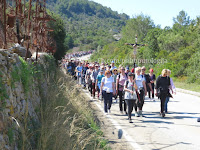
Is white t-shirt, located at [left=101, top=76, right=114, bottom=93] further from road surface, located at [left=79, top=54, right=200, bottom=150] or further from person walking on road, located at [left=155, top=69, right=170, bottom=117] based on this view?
person walking on road, located at [left=155, top=69, right=170, bottom=117]

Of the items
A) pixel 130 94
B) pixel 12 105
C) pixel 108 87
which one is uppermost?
pixel 12 105

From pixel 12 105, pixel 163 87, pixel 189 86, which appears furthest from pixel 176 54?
pixel 12 105

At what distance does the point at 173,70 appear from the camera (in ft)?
97.2

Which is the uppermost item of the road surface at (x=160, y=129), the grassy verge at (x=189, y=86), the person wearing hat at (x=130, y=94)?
the person wearing hat at (x=130, y=94)

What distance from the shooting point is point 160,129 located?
7578mm

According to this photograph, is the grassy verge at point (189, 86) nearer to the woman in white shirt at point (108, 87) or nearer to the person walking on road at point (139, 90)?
the person walking on road at point (139, 90)

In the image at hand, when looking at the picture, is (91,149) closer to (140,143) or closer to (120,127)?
(140,143)

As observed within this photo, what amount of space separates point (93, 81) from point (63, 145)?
866cm

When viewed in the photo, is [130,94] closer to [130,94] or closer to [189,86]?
[130,94]

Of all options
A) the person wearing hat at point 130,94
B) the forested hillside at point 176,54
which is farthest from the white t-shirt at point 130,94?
the forested hillside at point 176,54

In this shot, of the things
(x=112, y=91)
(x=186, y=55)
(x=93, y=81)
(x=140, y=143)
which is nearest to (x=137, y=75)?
(x=112, y=91)

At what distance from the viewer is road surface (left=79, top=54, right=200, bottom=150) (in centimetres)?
622

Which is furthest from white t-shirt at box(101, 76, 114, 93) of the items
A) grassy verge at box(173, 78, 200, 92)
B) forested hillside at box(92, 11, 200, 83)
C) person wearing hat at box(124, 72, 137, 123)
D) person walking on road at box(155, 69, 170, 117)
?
forested hillside at box(92, 11, 200, 83)

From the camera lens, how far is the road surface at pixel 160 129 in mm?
6221
